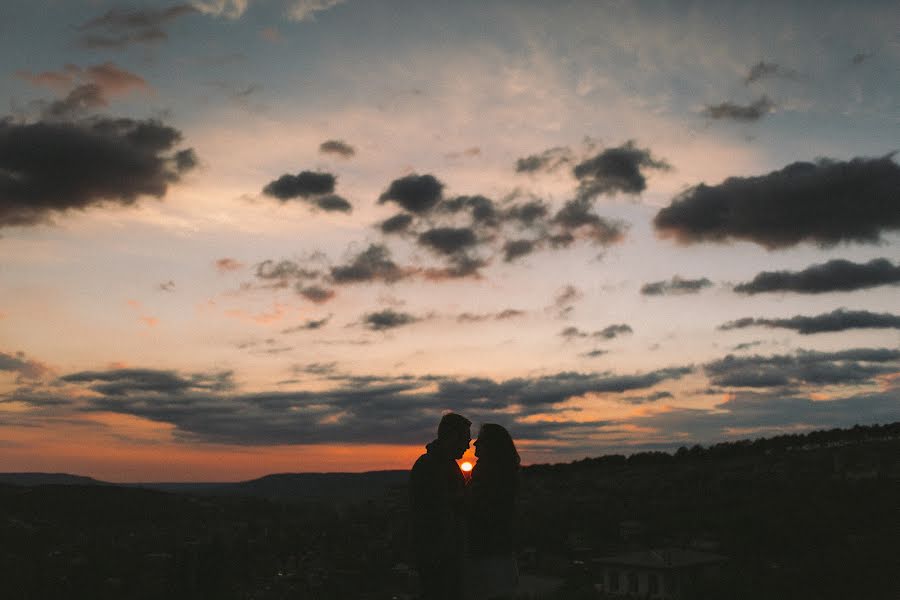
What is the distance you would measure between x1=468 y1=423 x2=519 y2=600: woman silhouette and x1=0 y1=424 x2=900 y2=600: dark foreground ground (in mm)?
17369

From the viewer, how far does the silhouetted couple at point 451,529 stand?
7.62 metres

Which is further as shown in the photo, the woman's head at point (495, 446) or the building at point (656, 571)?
the building at point (656, 571)

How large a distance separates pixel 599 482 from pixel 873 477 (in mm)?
32849

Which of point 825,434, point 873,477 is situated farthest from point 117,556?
point 825,434

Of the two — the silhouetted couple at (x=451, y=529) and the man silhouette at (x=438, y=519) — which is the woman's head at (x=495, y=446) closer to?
the silhouetted couple at (x=451, y=529)

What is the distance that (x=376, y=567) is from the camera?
42.6 meters

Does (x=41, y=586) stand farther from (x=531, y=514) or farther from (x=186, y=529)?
(x=186, y=529)

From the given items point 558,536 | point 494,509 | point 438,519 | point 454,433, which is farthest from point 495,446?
point 558,536

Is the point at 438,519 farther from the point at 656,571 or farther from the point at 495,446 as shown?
the point at 656,571

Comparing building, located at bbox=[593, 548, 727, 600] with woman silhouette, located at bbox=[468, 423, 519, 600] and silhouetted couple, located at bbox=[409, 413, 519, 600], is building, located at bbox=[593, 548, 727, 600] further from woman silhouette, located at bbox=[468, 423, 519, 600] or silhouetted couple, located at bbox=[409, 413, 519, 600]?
silhouetted couple, located at bbox=[409, 413, 519, 600]

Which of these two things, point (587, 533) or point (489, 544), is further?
point (587, 533)

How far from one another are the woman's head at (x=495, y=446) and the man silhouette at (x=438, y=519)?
1.21 meters

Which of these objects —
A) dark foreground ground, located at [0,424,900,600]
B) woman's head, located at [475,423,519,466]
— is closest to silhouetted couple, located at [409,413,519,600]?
woman's head, located at [475,423,519,466]

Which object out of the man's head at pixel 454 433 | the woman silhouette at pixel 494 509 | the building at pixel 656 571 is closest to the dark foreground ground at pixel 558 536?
the building at pixel 656 571
